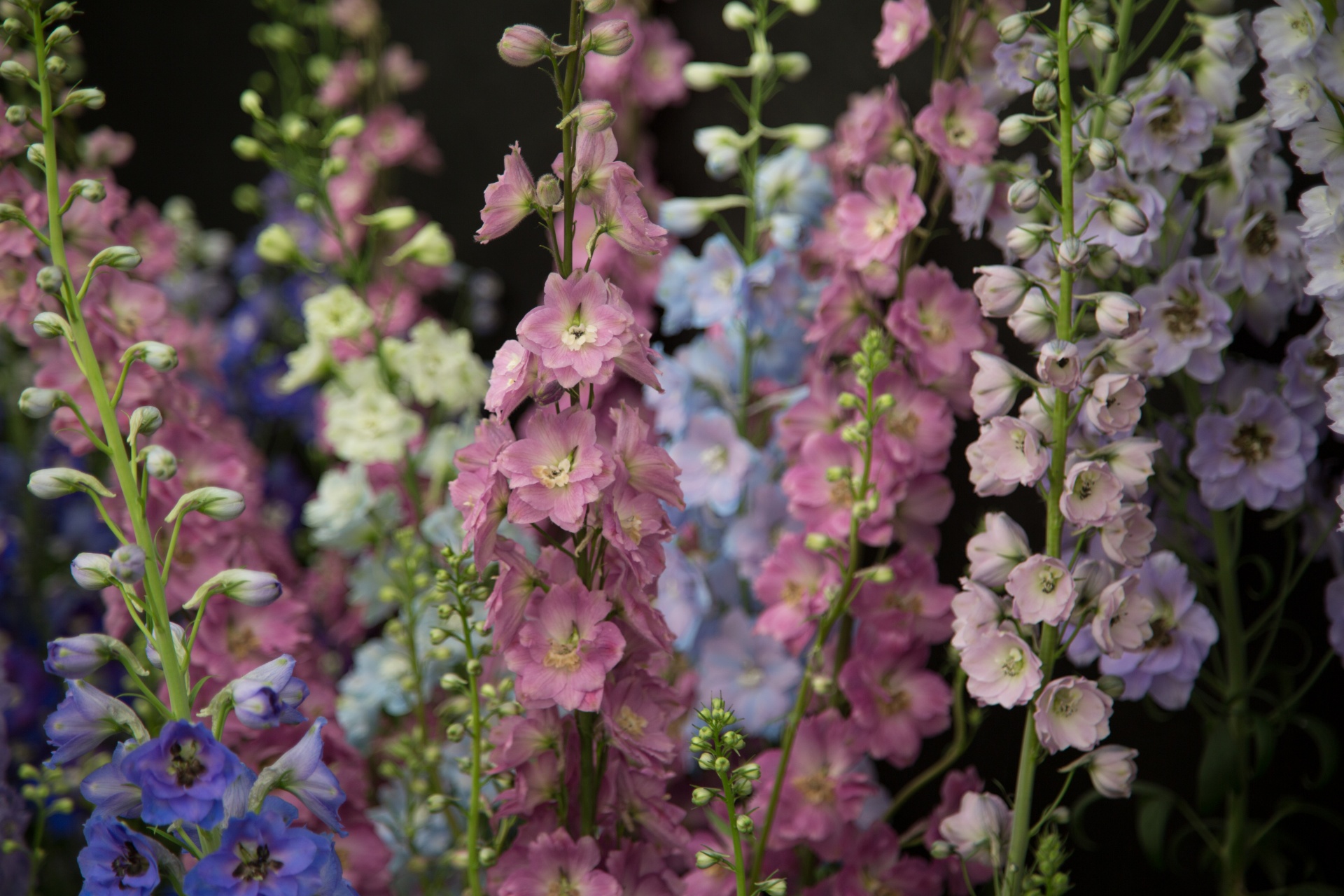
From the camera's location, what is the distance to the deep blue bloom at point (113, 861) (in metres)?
0.75

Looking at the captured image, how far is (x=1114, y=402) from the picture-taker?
2.93 feet

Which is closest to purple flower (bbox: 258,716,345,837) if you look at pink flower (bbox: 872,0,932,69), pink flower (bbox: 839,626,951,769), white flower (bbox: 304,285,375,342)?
pink flower (bbox: 839,626,951,769)

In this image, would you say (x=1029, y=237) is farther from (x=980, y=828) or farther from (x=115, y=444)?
(x=115, y=444)

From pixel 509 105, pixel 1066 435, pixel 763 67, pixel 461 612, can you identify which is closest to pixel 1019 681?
pixel 1066 435

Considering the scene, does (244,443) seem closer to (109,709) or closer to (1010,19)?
(109,709)

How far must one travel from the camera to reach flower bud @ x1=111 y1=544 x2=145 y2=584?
0.78 metres

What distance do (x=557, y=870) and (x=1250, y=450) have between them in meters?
0.79

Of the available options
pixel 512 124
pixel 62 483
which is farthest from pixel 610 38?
pixel 512 124

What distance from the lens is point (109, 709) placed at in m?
0.81

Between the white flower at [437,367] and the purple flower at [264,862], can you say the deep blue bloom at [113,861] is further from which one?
the white flower at [437,367]

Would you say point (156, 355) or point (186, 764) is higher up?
point (156, 355)

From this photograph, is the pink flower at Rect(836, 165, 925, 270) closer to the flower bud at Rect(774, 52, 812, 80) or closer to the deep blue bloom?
the flower bud at Rect(774, 52, 812, 80)

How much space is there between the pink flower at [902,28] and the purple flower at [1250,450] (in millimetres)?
489

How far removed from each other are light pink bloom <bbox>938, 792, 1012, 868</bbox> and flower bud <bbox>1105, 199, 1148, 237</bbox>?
51 cm
